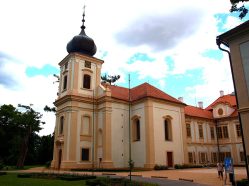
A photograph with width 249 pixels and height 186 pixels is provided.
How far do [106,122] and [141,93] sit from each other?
21.6 feet

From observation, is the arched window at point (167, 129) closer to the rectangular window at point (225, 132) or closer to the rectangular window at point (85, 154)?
the rectangular window at point (85, 154)

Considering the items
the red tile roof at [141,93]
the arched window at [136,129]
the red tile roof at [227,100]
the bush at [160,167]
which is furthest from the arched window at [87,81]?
the red tile roof at [227,100]

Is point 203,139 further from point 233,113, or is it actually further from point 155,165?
point 155,165

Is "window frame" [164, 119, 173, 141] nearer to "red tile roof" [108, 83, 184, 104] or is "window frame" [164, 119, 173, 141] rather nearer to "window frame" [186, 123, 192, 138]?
"red tile roof" [108, 83, 184, 104]

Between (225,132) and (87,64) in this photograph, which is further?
(225,132)

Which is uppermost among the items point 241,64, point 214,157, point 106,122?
point 241,64

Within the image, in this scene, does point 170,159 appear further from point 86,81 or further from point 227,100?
Result: point 227,100

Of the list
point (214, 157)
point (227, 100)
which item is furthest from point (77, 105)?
point (227, 100)

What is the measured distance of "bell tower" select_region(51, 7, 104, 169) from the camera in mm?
32094

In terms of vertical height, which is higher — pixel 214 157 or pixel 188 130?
pixel 188 130

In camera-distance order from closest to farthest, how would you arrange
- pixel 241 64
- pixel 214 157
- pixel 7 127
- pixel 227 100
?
pixel 241 64 < pixel 214 157 < pixel 227 100 < pixel 7 127

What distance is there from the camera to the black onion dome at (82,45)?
36.3 metres

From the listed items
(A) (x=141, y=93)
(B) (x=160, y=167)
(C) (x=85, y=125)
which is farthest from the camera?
(A) (x=141, y=93)

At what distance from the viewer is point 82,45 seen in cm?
3634
